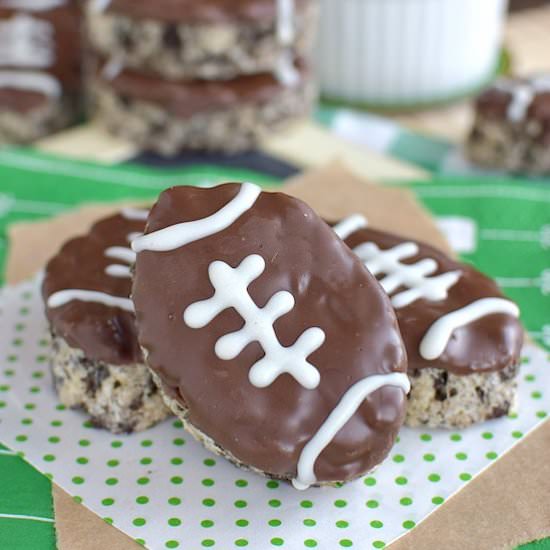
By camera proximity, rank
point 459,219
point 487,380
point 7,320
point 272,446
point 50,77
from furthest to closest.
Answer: point 50,77, point 459,219, point 7,320, point 487,380, point 272,446

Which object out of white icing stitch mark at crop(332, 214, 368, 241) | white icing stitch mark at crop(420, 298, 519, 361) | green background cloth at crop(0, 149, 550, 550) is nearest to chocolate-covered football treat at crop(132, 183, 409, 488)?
white icing stitch mark at crop(420, 298, 519, 361)

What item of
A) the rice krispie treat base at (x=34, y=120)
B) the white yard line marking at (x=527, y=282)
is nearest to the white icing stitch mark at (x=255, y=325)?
the white yard line marking at (x=527, y=282)

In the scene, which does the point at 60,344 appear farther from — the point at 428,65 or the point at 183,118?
the point at 428,65

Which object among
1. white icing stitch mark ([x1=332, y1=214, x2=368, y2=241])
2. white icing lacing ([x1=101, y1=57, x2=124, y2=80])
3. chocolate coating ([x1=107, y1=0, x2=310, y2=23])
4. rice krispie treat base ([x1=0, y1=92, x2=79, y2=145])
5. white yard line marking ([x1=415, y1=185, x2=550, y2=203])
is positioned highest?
chocolate coating ([x1=107, y1=0, x2=310, y2=23])

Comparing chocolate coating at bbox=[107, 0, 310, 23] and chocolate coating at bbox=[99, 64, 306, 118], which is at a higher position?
chocolate coating at bbox=[107, 0, 310, 23]

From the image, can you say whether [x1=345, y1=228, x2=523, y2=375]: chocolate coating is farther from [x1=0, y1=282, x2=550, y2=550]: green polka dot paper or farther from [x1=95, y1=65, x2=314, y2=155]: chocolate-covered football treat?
[x1=95, y1=65, x2=314, y2=155]: chocolate-covered football treat

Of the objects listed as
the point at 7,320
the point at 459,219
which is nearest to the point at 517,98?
the point at 459,219
